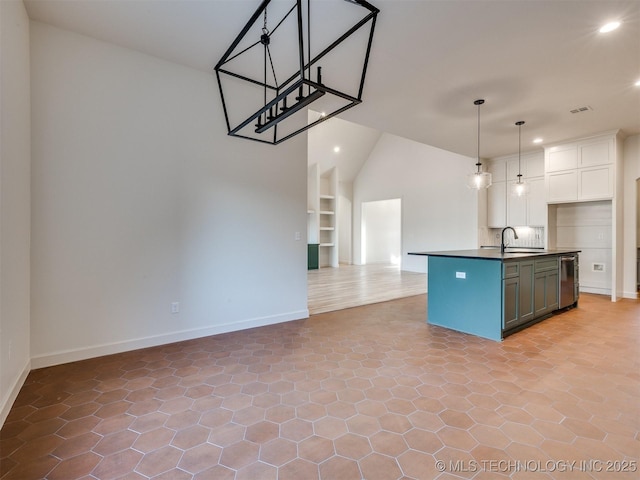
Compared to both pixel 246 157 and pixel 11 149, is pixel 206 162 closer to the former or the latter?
pixel 246 157

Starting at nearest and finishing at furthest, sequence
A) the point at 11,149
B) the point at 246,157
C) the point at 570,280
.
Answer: the point at 11,149 < the point at 246,157 < the point at 570,280

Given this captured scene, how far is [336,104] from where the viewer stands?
14.0 feet

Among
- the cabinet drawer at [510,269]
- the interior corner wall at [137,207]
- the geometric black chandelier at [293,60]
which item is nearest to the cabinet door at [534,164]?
the cabinet drawer at [510,269]

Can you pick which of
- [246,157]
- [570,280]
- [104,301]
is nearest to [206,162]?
[246,157]

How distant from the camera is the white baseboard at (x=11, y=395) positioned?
1917 mm

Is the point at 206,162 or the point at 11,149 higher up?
the point at 206,162

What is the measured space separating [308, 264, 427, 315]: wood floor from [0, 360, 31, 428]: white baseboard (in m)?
3.06

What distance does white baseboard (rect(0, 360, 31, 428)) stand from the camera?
1.92m

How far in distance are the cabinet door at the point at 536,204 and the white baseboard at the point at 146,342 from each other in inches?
224

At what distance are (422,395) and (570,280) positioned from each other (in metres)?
3.97

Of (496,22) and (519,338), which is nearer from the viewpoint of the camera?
(496,22)

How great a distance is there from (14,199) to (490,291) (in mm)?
4374

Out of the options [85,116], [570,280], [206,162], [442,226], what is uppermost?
[85,116]

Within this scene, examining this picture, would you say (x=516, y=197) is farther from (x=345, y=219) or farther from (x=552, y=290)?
(x=345, y=219)
